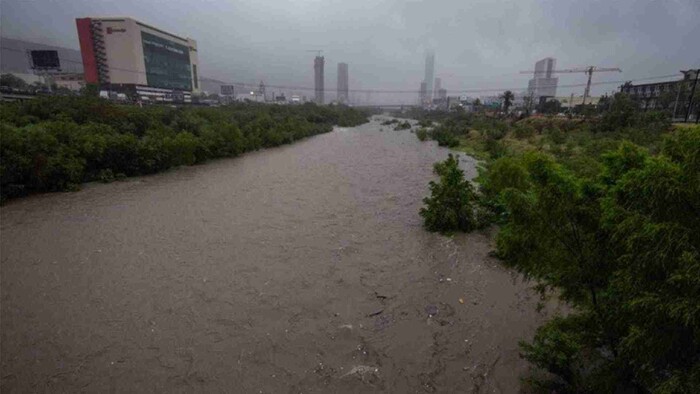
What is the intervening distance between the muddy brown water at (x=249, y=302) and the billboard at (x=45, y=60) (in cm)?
4925

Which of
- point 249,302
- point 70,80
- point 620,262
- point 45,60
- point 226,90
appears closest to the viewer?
point 620,262

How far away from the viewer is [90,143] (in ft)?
50.4

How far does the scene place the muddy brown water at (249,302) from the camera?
16.9 ft

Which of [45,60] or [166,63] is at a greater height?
[166,63]

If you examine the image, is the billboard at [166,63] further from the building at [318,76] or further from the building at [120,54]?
the building at [318,76]

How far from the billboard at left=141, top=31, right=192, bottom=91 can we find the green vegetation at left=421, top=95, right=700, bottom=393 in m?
82.6

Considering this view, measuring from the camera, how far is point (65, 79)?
7494 cm

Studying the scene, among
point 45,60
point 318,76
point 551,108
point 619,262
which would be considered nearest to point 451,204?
point 619,262

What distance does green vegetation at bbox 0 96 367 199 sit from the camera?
13039 mm

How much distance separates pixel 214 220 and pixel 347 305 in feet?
22.3

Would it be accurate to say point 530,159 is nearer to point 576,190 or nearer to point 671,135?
point 576,190

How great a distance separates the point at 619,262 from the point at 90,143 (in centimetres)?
1845

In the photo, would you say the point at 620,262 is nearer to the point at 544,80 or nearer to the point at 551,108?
the point at 551,108

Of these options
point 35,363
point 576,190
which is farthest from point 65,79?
point 576,190
